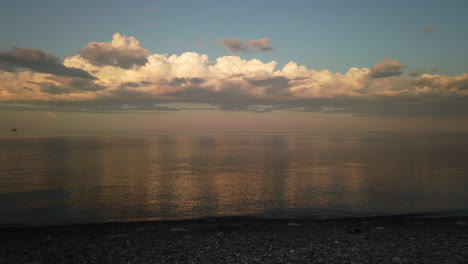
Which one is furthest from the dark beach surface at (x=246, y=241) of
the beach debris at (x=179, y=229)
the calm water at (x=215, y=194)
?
the calm water at (x=215, y=194)

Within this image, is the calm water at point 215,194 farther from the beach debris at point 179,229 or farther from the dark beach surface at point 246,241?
the beach debris at point 179,229

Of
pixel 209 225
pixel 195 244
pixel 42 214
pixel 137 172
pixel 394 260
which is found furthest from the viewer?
pixel 137 172

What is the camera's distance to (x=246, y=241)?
16734 mm

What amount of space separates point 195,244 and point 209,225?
4804mm

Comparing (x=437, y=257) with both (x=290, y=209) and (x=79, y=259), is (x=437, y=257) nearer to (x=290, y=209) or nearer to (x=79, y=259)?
(x=290, y=209)

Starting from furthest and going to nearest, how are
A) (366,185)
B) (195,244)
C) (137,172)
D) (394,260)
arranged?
(137,172) < (366,185) < (195,244) < (394,260)

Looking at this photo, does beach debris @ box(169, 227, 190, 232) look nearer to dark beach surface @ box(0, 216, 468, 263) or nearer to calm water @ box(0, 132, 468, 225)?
dark beach surface @ box(0, 216, 468, 263)

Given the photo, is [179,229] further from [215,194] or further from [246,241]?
[215,194]

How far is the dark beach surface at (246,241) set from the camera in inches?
557

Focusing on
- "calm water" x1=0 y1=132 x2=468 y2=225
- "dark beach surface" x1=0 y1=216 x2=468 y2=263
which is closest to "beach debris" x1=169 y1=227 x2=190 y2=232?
"dark beach surface" x1=0 y1=216 x2=468 y2=263

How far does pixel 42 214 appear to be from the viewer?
2375 cm

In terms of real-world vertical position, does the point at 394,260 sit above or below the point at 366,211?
above

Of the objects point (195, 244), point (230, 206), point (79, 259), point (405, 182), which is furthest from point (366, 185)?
point (79, 259)

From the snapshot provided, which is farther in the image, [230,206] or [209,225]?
[230,206]
